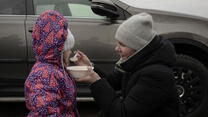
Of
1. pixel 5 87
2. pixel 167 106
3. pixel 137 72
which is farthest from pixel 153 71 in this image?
pixel 5 87

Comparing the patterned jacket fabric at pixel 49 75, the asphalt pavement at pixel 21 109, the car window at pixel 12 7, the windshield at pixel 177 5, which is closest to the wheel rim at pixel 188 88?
the windshield at pixel 177 5

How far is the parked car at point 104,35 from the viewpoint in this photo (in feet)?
12.4

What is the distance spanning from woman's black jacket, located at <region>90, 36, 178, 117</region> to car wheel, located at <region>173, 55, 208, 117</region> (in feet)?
6.84

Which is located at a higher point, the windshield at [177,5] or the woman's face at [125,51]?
the woman's face at [125,51]

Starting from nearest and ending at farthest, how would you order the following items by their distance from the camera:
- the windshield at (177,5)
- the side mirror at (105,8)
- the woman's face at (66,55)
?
1. the woman's face at (66,55)
2. the side mirror at (105,8)
3. the windshield at (177,5)

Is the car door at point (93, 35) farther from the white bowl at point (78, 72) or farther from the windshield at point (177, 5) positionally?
the white bowl at point (78, 72)

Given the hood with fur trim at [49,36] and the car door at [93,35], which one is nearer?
the hood with fur trim at [49,36]

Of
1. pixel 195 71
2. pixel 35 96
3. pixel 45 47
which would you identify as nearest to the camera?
pixel 35 96

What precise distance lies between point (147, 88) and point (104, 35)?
219 centimetres

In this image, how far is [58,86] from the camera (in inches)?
70.5

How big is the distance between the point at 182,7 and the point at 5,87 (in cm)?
230

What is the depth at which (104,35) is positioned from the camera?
382 cm

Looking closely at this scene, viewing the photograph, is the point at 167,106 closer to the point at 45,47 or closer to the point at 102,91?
the point at 102,91

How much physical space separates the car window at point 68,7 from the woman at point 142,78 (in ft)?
7.30
